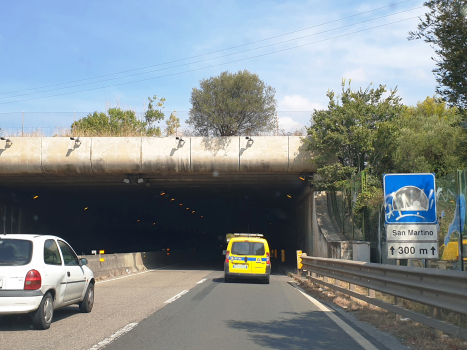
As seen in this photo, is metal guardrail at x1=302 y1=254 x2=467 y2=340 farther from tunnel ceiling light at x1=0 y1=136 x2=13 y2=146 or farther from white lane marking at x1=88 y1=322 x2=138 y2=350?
tunnel ceiling light at x1=0 y1=136 x2=13 y2=146

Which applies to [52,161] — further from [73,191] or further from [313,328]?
[313,328]

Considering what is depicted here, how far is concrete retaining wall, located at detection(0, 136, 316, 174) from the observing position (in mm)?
24953

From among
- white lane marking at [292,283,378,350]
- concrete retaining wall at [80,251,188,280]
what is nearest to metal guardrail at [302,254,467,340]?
white lane marking at [292,283,378,350]

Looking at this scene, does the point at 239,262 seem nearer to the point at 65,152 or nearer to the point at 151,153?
the point at 151,153

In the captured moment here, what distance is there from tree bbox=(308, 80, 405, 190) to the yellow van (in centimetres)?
608

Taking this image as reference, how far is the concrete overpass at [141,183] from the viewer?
25016 mm

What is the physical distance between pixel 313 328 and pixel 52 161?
1995 cm

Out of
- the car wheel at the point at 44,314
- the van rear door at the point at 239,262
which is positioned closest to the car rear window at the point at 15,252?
the car wheel at the point at 44,314

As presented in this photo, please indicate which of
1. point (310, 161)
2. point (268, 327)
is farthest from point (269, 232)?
point (268, 327)

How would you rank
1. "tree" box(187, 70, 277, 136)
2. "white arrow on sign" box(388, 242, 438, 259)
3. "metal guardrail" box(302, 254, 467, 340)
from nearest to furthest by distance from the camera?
"metal guardrail" box(302, 254, 467, 340) → "white arrow on sign" box(388, 242, 438, 259) → "tree" box(187, 70, 277, 136)

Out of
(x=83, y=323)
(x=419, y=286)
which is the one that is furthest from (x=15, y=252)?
(x=419, y=286)

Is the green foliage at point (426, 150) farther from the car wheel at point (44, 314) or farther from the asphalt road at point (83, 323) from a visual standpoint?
the car wheel at point (44, 314)

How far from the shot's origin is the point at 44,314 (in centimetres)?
802

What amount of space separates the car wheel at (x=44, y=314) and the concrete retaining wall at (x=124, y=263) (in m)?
6.40
